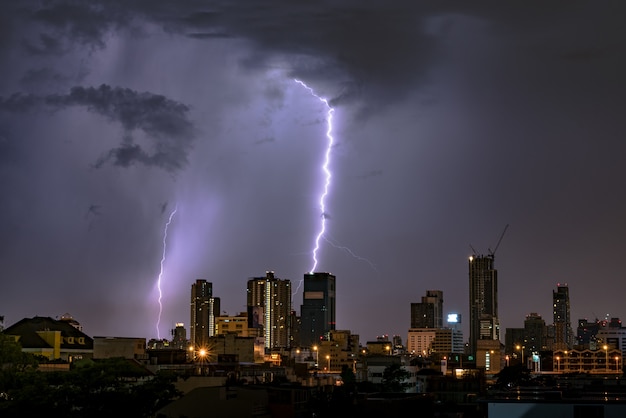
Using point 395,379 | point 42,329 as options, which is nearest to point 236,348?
point 395,379

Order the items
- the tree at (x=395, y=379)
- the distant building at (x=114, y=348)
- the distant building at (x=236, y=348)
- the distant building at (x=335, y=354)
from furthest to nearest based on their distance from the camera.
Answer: the distant building at (x=335, y=354) < the distant building at (x=236, y=348) < the tree at (x=395, y=379) < the distant building at (x=114, y=348)

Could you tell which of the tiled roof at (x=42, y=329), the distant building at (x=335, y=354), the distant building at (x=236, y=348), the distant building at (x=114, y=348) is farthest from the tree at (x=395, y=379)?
the distant building at (x=335, y=354)

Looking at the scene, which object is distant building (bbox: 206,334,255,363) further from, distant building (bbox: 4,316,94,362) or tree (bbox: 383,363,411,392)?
distant building (bbox: 4,316,94,362)

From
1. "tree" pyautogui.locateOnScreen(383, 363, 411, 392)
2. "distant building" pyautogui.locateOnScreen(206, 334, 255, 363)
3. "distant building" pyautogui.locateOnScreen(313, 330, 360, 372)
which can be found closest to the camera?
"tree" pyautogui.locateOnScreen(383, 363, 411, 392)

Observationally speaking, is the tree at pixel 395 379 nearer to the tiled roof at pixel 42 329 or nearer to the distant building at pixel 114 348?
the distant building at pixel 114 348

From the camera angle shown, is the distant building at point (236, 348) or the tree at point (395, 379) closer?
the tree at point (395, 379)

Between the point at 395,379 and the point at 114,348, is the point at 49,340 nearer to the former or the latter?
the point at 114,348

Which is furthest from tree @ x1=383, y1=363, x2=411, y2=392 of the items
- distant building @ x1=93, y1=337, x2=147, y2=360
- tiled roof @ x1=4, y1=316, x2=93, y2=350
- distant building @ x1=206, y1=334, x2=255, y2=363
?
distant building @ x1=206, y1=334, x2=255, y2=363

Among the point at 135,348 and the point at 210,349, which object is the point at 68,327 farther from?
the point at 210,349
